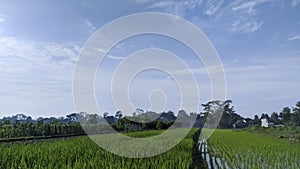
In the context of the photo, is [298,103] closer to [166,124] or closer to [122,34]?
[166,124]

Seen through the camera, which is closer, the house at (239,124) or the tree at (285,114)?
the tree at (285,114)

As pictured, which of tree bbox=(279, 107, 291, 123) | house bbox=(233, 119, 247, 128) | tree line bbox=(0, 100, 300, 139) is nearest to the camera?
tree line bbox=(0, 100, 300, 139)

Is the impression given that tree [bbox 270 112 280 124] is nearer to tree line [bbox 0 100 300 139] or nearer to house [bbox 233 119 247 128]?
tree line [bbox 0 100 300 139]

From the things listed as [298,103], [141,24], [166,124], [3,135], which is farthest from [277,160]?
[298,103]

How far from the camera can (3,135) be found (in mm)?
17875

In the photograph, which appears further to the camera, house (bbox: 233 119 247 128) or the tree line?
house (bbox: 233 119 247 128)

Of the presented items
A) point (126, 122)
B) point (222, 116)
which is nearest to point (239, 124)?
point (222, 116)

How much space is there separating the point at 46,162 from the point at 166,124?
96.7 ft

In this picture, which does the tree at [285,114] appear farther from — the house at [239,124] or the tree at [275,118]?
the house at [239,124]

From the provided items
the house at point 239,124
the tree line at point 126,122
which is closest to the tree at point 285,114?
the tree line at point 126,122

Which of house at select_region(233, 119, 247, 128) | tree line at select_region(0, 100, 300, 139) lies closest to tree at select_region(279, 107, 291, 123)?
tree line at select_region(0, 100, 300, 139)

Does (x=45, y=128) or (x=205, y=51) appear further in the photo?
(x=45, y=128)

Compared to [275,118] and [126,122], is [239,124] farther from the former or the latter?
[126,122]

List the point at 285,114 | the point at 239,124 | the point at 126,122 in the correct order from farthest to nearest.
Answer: the point at 239,124 → the point at 285,114 → the point at 126,122
